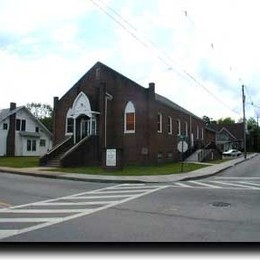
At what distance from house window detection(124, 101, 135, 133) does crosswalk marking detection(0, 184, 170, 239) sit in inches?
725

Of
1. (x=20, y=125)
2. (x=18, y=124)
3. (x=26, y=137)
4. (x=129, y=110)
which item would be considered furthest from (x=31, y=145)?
(x=129, y=110)

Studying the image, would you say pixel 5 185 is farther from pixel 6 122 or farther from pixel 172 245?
pixel 6 122

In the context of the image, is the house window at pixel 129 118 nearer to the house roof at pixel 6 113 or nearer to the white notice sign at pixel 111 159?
the white notice sign at pixel 111 159

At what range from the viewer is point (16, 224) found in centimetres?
984

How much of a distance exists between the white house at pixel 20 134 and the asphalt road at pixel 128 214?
38.8 meters

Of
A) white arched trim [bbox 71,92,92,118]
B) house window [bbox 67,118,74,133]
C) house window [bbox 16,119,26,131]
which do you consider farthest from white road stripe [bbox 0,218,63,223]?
house window [bbox 16,119,26,131]

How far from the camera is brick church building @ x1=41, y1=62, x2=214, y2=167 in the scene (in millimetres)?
35531

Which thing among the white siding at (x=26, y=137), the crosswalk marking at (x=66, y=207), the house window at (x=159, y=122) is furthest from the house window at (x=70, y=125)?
the crosswalk marking at (x=66, y=207)

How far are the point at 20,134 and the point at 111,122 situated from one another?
23062mm

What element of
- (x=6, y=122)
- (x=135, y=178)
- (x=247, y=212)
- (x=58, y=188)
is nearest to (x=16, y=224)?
(x=247, y=212)

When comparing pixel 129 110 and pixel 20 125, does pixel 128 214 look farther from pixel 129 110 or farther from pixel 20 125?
pixel 20 125

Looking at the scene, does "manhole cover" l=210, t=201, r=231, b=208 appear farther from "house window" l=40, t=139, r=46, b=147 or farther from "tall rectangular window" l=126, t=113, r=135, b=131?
"house window" l=40, t=139, r=46, b=147

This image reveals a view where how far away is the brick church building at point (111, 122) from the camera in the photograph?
117ft

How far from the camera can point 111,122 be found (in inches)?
1464
